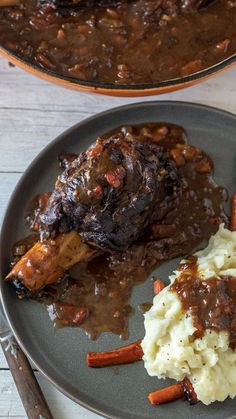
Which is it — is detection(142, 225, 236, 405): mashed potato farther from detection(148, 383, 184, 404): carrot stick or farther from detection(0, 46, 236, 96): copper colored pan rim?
detection(0, 46, 236, 96): copper colored pan rim

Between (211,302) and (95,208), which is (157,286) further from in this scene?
(95,208)

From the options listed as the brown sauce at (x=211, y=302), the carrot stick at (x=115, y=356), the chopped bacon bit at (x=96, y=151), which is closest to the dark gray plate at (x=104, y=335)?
the carrot stick at (x=115, y=356)

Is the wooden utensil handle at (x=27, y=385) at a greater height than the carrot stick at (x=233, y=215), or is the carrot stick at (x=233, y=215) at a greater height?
the carrot stick at (x=233, y=215)

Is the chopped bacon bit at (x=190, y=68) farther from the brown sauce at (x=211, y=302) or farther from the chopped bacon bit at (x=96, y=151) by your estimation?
the brown sauce at (x=211, y=302)

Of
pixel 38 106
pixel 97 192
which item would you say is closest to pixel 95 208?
pixel 97 192

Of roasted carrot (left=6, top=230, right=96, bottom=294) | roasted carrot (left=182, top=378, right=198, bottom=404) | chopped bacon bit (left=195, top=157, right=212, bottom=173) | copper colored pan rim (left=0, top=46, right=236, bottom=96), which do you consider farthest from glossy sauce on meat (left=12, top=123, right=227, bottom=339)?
roasted carrot (left=182, top=378, right=198, bottom=404)

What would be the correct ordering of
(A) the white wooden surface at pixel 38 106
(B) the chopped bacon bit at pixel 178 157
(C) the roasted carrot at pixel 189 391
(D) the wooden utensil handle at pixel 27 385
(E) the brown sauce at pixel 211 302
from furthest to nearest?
(A) the white wooden surface at pixel 38 106
(B) the chopped bacon bit at pixel 178 157
(D) the wooden utensil handle at pixel 27 385
(C) the roasted carrot at pixel 189 391
(E) the brown sauce at pixel 211 302

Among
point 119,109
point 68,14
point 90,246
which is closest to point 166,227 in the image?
point 90,246
